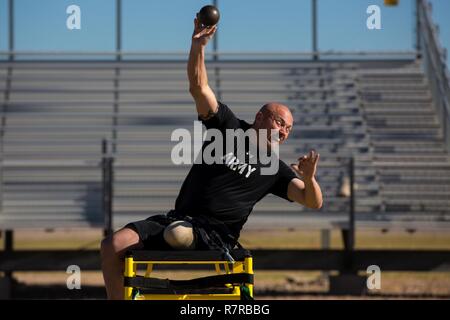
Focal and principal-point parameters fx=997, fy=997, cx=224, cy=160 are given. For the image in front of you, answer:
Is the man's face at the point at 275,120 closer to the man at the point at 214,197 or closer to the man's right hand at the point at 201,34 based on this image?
the man at the point at 214,197

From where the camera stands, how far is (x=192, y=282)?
593cm

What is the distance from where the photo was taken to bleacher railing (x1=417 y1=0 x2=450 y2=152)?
14360mm

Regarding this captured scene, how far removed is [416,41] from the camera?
16.6 meters

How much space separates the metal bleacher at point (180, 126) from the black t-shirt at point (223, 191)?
254 inches

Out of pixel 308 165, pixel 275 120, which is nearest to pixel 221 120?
pixel 275 120

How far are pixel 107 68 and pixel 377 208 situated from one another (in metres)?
5.24

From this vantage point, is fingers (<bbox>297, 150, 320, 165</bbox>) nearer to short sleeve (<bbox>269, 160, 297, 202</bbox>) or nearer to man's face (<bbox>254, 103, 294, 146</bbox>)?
man's face (<bbox>254, 103, 294, 146</bbox>)

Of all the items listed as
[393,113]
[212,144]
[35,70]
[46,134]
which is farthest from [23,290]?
[212,144]

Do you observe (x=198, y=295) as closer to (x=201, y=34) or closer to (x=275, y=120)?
(x=275, y=120)

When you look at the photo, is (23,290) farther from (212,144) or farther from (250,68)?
(212,144)

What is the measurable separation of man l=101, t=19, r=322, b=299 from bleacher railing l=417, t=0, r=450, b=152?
8.22 m

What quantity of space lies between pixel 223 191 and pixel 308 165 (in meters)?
0.56

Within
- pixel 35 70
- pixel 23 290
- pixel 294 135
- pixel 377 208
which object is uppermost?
pixel 35 70

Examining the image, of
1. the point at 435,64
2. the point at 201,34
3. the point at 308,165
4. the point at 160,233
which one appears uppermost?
the point at 435,64
